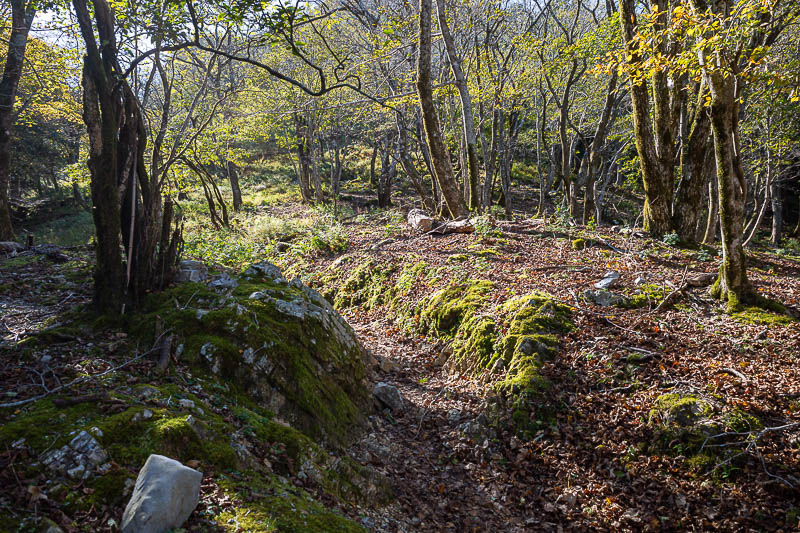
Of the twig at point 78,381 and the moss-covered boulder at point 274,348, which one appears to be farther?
the moss-covered boulder at point 274,348

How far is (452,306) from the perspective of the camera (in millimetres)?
7066

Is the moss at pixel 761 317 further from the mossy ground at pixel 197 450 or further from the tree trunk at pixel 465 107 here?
the tree trunk at pixel 465 107

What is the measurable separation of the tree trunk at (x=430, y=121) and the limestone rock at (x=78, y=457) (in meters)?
9.23

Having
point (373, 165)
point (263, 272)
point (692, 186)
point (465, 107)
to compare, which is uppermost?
point (373, 165)

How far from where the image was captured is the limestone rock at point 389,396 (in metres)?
5.42

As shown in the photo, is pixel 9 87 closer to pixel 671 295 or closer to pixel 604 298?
pixel 604 298

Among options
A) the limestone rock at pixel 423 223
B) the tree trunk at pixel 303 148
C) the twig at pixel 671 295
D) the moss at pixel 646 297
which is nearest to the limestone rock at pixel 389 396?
the moss at pixel 646 297

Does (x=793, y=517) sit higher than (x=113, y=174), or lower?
lower

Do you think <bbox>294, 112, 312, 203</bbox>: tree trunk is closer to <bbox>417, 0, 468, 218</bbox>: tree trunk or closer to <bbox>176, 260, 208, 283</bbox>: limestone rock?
<bbox>417, 0, 468, 218</bbox>: tree trunk

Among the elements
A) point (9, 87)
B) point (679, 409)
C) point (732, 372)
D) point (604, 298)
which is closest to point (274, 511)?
point (679, 409)

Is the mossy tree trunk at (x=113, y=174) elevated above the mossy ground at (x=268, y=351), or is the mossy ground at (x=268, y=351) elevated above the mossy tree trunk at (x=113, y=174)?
the mossy tree trunk at (x=113, y=174)

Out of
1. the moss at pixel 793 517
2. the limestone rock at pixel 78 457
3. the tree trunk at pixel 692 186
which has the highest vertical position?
the tree trunk at pixel 692 186

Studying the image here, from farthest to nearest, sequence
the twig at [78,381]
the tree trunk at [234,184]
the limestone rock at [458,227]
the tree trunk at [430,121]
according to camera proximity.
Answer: the tree trunk at [234,184] < the limestone rock at [458,227] < the tree trunk at [430,121] < the twig at [78,381]

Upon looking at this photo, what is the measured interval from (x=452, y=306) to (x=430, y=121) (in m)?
5.29
